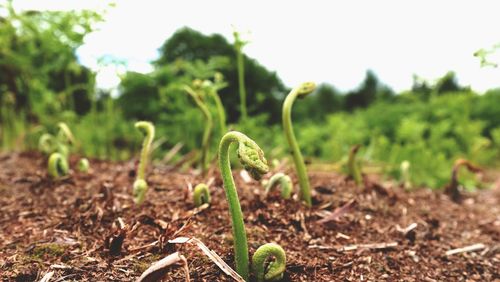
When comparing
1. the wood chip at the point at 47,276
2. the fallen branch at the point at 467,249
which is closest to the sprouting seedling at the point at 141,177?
the wood chip at the point at 47,276

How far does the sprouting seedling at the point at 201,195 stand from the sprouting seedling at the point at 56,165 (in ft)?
3.15

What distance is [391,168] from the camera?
4.36m

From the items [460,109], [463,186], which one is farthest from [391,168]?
[460,109]

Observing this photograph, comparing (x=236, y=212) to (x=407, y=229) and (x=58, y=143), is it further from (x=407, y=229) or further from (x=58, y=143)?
(x=58, y=143)

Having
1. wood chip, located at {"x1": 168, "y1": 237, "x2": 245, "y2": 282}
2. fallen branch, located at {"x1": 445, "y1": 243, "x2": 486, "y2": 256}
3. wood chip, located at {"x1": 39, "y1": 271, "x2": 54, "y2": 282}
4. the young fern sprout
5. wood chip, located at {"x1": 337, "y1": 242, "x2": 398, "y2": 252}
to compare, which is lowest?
fallen branch, located at {"x1": 445, "y1": 243, "x2": 486, "y2": 256}

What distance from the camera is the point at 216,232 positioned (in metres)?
2.03

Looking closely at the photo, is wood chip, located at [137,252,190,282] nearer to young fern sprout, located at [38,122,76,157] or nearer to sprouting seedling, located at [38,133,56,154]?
young fern sprout, located at [38,122,76,157]

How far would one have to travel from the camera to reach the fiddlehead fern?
1549mm

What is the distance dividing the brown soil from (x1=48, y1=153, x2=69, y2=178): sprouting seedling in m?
0.05

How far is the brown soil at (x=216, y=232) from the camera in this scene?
5.67 feet

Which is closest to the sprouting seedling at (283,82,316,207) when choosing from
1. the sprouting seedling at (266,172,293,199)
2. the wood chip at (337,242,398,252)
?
the sprouting seedling at (266,172,293,199)

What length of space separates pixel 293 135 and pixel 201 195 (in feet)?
1.65

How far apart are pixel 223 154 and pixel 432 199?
2421 millimetres

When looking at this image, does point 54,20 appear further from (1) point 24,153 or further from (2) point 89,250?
(2) point 89,250
